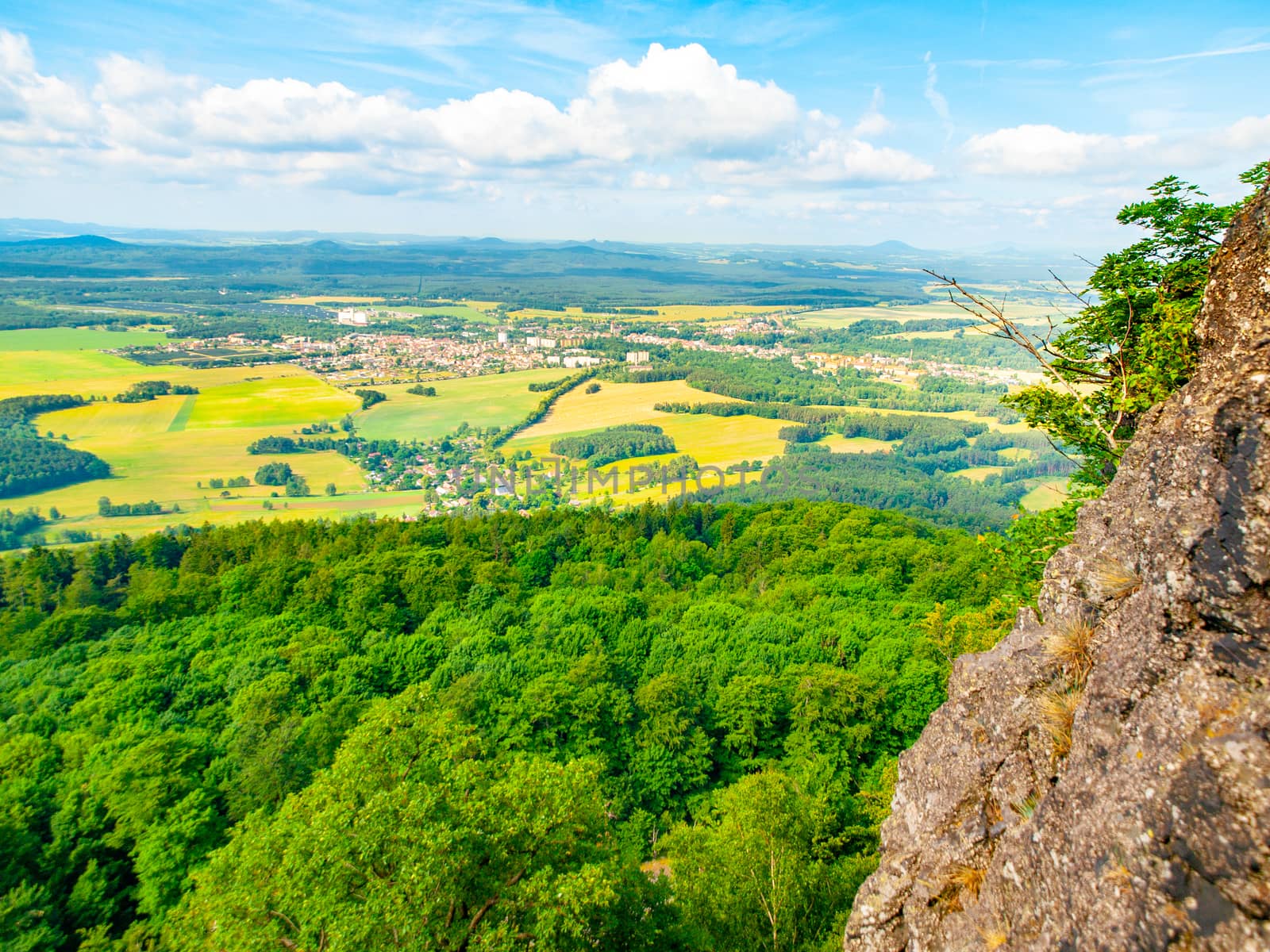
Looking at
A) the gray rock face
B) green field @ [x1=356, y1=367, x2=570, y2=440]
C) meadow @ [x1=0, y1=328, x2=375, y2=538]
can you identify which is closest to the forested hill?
the gray rock face

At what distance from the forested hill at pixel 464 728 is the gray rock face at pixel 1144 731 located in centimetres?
724

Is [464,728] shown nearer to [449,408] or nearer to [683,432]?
[683,432]

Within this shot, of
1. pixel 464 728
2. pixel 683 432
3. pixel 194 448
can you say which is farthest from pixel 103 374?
pixel 464 728

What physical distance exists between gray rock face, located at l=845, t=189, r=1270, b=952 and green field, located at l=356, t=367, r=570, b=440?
339 ft

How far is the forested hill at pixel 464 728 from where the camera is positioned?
43.5 feet

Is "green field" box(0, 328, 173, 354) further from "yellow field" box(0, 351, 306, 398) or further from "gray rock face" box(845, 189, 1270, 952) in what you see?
"gray rock face" box(845, 189, 1270, 952)

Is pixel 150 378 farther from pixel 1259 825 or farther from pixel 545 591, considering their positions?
pixel 1259 825

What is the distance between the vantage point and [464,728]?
1802 cm

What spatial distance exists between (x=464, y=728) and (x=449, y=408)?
109237 millimetres

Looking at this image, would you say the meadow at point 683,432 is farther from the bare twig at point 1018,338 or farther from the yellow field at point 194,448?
the bare twig at point 1018,338

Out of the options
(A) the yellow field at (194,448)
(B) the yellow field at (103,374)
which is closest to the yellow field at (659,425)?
(A) the yellow field at (194,448)

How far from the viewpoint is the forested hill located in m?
13.3

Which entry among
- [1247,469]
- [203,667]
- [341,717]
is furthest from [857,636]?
[203,667]

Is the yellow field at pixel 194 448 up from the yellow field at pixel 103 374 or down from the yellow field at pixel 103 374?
down
